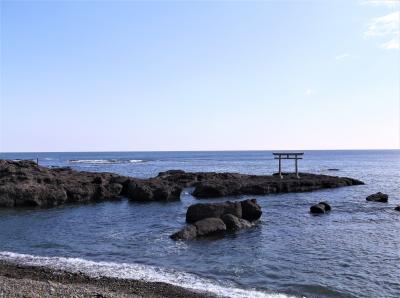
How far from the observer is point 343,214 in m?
35.8

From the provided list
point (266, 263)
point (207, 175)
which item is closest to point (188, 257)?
point (266, 263)

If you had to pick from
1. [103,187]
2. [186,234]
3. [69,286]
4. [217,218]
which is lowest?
[186,234]

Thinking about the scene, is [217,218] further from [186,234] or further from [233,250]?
[233,250]

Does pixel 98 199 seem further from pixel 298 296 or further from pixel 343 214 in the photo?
pixel 298 296

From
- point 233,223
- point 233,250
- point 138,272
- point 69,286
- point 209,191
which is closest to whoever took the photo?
point 69,286

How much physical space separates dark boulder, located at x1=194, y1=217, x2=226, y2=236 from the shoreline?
389 inches

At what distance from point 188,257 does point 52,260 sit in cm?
647

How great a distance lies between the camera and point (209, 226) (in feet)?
90.1

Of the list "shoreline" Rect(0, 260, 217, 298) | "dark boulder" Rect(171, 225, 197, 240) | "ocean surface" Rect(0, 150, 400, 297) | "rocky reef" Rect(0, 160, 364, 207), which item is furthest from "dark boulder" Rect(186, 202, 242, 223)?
"rocky reef" Rect(0, 160, 364, 207)

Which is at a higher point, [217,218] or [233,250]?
[217,218]

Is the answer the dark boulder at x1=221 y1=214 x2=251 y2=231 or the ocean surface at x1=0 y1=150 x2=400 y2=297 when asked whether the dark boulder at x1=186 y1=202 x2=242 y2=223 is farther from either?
the ocean surface at x1=0 y1=150 x2=400 y2=297

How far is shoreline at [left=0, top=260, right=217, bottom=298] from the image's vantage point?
13.8 metres

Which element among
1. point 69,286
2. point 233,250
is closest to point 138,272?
point 69,286

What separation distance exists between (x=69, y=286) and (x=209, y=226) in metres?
13.3
